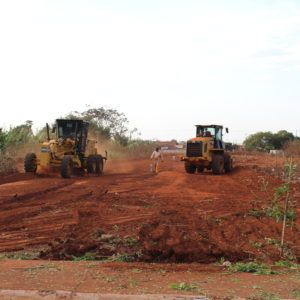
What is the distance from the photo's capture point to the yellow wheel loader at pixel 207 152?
27688 mm

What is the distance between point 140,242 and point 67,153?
15.8 metres

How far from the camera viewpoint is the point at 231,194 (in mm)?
18719

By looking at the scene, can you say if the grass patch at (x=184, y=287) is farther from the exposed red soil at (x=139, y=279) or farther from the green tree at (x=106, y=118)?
the green tree at (x=106, y=118)

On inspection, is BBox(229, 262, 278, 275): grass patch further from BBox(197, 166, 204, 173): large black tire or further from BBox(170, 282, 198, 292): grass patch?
BBox(197, 166, 204, 173): large black tire

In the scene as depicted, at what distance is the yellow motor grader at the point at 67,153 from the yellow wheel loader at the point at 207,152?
4.94 m

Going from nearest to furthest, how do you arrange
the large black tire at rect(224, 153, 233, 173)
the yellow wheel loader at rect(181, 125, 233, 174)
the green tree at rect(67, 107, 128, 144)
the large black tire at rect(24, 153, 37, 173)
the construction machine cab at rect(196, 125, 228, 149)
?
the large black tire at rect(24, 153, 37, 173) → the yellow wheel loader at rect(181, 125, 233, 174) → the construction machine cab at rect(196, 125, 228, 149) → the large black tire at rect(224, 153, 233, 173) → the green tree at rect(67, 107, 128, 144)

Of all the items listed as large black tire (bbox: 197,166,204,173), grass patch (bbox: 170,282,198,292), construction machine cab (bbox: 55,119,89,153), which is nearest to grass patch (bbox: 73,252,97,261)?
grass patch (bbox: 170,282,198,292)

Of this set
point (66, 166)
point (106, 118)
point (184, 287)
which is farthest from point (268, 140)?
point (184, 287)

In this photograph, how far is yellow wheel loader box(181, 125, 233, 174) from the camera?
2769 centimetres

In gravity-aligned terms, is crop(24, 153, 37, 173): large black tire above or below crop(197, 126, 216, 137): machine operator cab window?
below

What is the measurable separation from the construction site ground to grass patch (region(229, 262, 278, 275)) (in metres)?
0.18

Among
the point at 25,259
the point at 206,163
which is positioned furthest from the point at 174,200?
the point at 206,163

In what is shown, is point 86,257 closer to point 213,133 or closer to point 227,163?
point 213,133

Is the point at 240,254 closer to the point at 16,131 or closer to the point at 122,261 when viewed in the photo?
the point at 122,261
